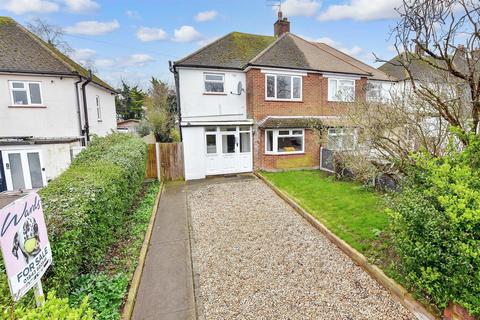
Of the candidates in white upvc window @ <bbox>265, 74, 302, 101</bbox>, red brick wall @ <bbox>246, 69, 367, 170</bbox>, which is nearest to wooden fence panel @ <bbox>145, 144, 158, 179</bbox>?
red brick wall @ <bbox>246, 69, 367, 170</bbox>

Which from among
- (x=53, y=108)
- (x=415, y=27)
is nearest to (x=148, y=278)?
(x=415, y=27)

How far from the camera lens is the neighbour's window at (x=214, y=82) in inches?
522

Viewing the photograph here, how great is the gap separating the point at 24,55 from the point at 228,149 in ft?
35.3

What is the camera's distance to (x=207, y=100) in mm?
13344

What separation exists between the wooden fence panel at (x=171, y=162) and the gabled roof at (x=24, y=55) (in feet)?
18.0

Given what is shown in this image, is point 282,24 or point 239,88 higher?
point 282,24

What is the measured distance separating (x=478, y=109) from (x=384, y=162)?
348 cm

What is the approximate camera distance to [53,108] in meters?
12.0

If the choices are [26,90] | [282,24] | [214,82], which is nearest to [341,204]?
[214,82]

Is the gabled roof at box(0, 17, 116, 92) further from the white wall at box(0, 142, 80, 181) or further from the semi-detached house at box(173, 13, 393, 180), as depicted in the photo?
the semi-detached house at box(173, 13, 393, 180)

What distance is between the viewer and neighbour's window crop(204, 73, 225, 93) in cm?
1326

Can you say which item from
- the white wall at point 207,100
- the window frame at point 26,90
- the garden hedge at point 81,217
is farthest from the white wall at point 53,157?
the garden hedge at point 81,217

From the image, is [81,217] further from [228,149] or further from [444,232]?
[228,149]

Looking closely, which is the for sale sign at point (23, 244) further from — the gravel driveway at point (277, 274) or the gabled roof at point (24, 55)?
the gabled roof at point (24, 55)
